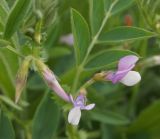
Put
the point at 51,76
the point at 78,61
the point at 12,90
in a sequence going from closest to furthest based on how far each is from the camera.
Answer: the point at 51,76 < the point at 78,61 < the point at 12,90

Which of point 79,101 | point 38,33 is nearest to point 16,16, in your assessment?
point 38,33

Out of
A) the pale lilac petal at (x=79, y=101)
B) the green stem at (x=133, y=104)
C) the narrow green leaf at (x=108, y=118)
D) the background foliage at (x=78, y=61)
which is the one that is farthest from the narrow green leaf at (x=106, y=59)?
the green stem at (x=133, y=104)

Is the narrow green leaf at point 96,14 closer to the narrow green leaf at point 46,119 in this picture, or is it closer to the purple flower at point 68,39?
the narrow green leaf at point 46,119

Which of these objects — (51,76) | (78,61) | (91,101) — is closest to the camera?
(51,76)

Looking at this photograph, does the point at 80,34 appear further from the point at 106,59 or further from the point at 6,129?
the point at 6,129

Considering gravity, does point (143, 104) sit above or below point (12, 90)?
below

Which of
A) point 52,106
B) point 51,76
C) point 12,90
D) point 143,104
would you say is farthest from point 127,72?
point 143,104

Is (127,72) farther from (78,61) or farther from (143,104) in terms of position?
(143,104)
